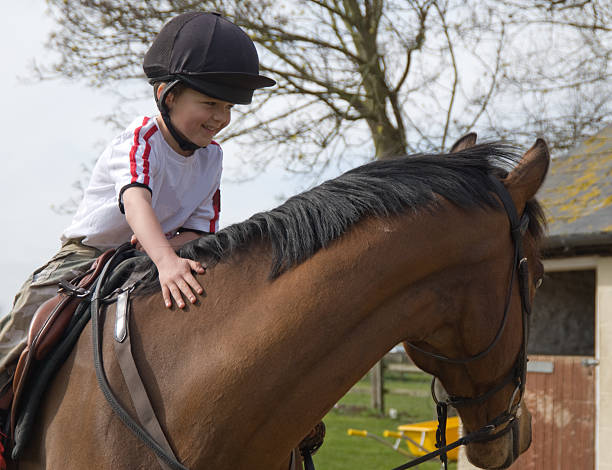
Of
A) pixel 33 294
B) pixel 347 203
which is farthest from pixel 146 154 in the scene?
pixel 347 203

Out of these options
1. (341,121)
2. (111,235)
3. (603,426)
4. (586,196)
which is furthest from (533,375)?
(111,235)

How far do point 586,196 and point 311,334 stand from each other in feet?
25.1

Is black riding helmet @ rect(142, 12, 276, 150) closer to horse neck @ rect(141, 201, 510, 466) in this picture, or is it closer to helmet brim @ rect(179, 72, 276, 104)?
helmet brim @ rect(179, 72, 276, 104)

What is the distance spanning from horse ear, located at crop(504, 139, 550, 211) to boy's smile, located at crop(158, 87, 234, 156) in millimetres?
1003

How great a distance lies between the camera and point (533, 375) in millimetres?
7930

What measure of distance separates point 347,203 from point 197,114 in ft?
2.08

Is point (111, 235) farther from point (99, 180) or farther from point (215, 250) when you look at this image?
point (215, 250)

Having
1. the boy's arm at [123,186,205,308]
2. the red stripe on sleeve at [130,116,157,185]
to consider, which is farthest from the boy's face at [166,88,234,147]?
the boy's arm at [123,186,205,308]

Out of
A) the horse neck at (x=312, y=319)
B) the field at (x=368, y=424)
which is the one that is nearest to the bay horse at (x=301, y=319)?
the horse neck at (x=312, y=319)

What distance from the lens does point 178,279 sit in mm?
1963

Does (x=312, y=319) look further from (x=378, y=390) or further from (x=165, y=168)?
(x=378, y=390)

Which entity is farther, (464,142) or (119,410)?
(464,142)

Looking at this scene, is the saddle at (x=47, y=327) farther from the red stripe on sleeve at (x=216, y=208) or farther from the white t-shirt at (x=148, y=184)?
the red stripe on sleeve at (x=216, y=208)

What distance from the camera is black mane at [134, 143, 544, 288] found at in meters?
1.96
